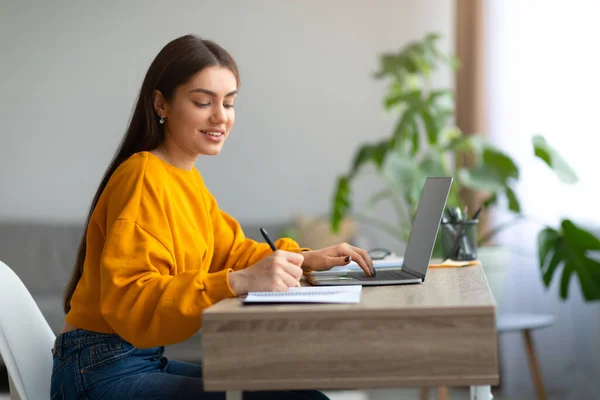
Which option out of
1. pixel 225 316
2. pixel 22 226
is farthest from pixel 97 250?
pixel 22 226

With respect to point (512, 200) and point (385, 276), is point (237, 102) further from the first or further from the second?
point (385, 276)

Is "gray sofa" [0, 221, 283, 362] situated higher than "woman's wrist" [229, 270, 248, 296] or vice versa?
"woman's wrist" [229, 270, 248, 296]

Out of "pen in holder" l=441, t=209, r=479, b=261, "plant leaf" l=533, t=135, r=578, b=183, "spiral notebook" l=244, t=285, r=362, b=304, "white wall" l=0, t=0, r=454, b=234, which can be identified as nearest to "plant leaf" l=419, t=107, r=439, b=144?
"plant leaf" l=533, t=135, r=578, b=183

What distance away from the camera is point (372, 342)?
115 cm

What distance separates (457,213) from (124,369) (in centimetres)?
96

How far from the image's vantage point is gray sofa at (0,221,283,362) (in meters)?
4.02

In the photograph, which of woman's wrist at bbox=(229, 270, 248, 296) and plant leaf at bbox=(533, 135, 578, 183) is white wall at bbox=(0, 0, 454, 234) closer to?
plant leaf at bbox=(533, 135, 578, 183)

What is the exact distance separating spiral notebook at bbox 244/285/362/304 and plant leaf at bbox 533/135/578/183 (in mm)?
1420

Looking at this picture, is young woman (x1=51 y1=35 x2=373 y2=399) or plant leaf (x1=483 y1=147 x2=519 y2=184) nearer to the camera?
young woman (x1=51 y1=35 x2=373 y2=399)

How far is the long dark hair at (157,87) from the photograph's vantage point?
1.50 meters

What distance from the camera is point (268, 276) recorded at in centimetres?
128

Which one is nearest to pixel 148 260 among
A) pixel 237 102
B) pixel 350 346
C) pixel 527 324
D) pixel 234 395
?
pixel 234 395

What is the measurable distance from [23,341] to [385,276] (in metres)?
0.70

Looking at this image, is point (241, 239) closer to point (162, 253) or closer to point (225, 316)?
point (162, 253)
